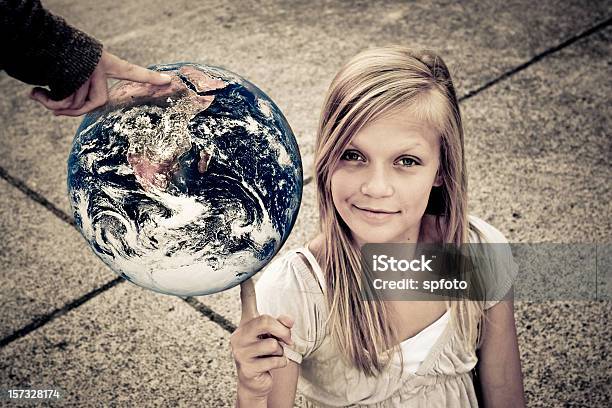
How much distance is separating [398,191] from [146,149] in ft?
2.42

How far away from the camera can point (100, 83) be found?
159 centimetres

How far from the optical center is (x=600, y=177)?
12.2ft

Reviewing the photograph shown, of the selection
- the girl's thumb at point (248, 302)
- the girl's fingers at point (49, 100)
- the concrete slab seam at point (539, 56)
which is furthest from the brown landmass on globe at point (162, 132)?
the concrete slab seam at point (539, 56)

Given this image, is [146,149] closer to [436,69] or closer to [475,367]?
[436,69]

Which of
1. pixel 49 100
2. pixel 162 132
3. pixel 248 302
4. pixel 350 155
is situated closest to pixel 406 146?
pixel 350 155

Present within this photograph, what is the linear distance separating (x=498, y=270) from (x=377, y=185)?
0.57m

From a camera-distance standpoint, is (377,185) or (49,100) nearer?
(49,100)

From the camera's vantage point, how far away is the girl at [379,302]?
1.90 meters

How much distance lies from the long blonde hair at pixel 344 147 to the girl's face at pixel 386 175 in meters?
0.03

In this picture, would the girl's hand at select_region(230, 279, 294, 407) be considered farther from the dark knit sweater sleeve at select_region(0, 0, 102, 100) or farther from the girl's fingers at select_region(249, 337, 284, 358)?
the dark knit sweater sleeve at select_region(0, 0, 102, 100)

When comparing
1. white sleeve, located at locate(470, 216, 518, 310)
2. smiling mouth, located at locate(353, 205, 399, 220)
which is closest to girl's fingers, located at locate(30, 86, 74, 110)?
smiling mouth, located at locate(353, 205, 399, 220)

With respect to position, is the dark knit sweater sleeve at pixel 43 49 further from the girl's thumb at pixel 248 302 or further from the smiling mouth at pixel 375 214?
the smiling mouth at pixel 375 214

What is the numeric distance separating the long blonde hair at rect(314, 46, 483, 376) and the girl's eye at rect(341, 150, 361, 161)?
0.04 meters

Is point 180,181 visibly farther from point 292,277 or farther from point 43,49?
point 292,277
